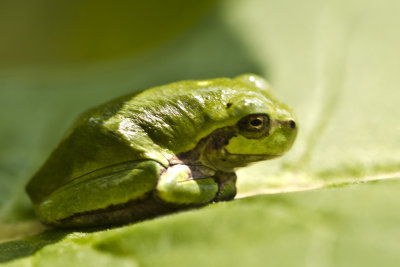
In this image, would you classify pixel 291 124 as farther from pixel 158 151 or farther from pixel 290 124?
pixel 158 151

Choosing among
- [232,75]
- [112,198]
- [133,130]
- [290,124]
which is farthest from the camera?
[232,75]

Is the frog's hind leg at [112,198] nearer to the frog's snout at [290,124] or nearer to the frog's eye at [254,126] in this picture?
the frog's eye at [254,126]

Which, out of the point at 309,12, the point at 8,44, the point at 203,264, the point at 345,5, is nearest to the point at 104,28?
the point at 8,44

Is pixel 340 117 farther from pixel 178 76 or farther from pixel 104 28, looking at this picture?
pixel 104 28

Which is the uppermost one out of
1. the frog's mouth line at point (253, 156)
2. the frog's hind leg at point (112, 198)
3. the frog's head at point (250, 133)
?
the frog's head at point (250, 133)

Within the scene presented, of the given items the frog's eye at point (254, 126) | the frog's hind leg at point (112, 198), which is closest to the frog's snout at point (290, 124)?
the frog's eye at point (254, 126)

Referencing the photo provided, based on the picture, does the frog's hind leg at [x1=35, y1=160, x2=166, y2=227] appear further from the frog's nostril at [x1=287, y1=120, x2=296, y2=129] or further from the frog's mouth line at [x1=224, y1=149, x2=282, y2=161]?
the frog's nostril at [x1=287, y1=120, x2=296, y2=129]

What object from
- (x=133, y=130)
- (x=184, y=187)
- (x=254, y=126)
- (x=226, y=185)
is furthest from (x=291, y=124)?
(x=133, y=130)
